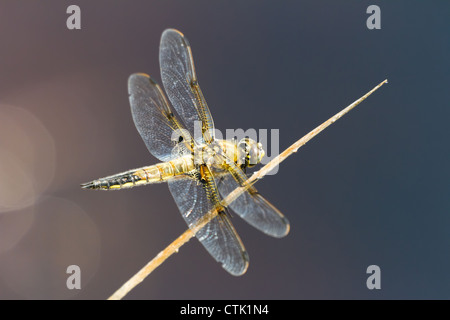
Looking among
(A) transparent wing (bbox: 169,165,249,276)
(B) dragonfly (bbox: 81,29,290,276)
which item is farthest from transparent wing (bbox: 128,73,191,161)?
(A) transparent wing (bbox: 169,165,249,276)

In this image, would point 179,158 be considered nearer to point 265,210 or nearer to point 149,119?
point 149,119

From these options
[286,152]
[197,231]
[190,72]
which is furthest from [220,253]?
[190,72]

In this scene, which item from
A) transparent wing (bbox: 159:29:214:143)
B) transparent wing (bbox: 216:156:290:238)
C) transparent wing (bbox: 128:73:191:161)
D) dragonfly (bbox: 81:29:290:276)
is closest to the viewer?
transparent wing (bbox: 216:156:290:238)

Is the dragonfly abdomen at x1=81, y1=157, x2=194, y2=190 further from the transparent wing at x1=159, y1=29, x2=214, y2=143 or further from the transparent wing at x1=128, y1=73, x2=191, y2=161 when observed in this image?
the transparent wing at x1=159, y1=29, x2=214, y2=143

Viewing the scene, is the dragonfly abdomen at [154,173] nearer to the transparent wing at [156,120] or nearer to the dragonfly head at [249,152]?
the transparent wing at [156,120]

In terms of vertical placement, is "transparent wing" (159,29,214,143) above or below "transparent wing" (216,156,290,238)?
above

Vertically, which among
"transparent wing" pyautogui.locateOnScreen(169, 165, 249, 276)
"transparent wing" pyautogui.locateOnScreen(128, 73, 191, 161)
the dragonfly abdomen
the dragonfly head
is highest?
"transparent wing" pyautogui.locateOnScreen(128, 73, 191, 161)

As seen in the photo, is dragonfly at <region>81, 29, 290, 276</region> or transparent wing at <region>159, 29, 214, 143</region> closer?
dragonfly at <region>81, 29, 290, 276</region>

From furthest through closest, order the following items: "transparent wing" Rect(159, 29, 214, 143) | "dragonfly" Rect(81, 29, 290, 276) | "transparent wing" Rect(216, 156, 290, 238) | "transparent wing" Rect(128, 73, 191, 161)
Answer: "transparent wing" Rect(128, 73, 191, 161), "transparent wing" Rect(159, 29, 214, 143), "dragonfly" Rect(81, 29, 290, 276), "transparent wing" Rect(216, 156, 290, 238)
